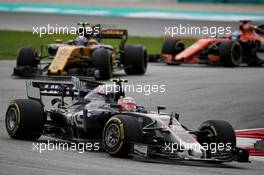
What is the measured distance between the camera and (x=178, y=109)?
A: 68.4 feet

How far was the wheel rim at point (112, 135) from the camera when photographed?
1377cm

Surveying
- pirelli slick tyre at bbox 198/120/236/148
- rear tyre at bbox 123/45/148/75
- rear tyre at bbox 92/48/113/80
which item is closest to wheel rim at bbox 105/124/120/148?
pirelli slick tyre at bbox 198/120/236/148

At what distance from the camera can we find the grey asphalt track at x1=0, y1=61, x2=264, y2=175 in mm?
12578

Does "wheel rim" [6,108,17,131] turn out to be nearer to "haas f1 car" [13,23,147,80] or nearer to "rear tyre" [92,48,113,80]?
"haas f1 car" [13,23,147,80]

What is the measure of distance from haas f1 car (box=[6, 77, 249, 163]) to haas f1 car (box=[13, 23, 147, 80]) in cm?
989

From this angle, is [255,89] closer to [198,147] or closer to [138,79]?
[138,79]

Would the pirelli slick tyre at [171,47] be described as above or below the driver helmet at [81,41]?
below

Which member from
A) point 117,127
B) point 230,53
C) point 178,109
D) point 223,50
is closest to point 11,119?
point 117,127

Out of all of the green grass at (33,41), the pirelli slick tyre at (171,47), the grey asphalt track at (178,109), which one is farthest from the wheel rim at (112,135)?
the green grass at (33,41)

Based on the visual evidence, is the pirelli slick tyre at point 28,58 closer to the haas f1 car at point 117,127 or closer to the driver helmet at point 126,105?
the haas f1 car at point 117,127

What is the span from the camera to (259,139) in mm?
16625

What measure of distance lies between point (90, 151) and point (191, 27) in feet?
93.3

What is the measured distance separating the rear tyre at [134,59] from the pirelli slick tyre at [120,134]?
14.5m

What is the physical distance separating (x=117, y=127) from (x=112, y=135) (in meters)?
0.22
